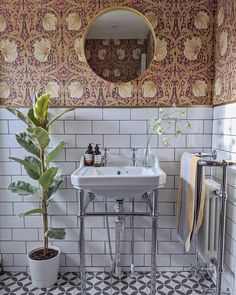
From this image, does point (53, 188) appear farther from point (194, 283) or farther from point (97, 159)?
point (194, 283)

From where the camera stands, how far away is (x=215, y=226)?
147 cm

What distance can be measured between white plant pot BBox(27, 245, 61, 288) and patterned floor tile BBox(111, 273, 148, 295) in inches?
16.7

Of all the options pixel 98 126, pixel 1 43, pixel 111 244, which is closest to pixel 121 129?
pixel 98 126

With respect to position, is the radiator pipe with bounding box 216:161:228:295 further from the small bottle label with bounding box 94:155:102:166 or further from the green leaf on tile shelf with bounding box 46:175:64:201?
the green leaf on tile shelf with bounding box 46:175:64:201

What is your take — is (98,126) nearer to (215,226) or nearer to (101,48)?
(101,48)

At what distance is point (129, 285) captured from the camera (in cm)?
168

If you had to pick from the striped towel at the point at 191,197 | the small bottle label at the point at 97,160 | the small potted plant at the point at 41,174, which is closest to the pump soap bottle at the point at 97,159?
the small bottle label at the point at 97,160

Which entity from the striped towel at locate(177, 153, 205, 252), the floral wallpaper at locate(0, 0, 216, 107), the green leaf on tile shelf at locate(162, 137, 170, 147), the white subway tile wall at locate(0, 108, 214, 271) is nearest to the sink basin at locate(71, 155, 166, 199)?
the striped towel at locate(177, 153, 205, 252)

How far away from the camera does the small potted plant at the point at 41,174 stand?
1486 mm

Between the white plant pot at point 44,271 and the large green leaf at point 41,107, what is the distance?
94cm

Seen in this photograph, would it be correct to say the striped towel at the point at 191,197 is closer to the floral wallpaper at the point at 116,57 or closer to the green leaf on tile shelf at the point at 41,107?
the floral wallpaper at the point at 116,57

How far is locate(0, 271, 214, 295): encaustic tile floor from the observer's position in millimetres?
1621

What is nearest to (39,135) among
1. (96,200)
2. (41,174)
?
(41,174)

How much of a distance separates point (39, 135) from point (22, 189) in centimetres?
42
